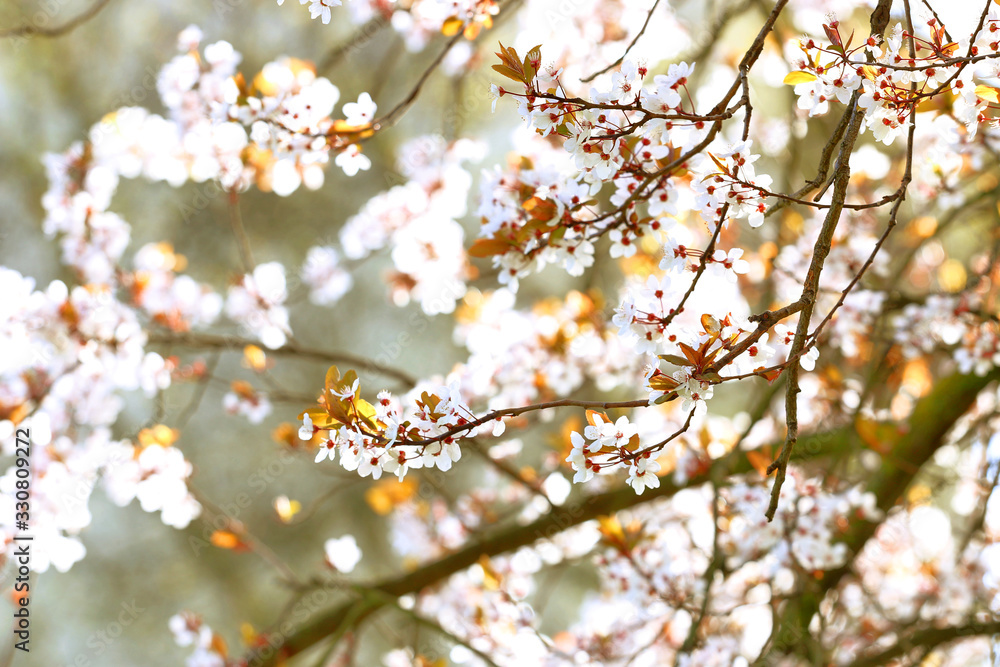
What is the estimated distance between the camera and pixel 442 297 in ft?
6.91

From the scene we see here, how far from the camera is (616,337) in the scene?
88.0 inches

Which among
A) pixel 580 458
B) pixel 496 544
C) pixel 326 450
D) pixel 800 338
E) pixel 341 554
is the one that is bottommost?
pixel 341 554

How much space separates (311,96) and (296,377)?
5.05 m

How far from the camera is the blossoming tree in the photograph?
921mm

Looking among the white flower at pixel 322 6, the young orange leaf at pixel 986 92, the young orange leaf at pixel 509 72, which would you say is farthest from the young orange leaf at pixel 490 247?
the young orange leaf at pixel 986 92

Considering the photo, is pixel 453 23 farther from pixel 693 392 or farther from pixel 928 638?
pixel 928 638

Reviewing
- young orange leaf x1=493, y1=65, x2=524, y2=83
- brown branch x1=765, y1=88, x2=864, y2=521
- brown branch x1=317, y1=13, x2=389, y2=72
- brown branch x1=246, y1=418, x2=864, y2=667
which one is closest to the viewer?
brown branch x1=765, y1=88, x2=864, y2=521

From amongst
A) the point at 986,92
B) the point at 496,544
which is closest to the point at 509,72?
the point at 986,92

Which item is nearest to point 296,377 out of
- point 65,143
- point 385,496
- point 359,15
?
point 65,143

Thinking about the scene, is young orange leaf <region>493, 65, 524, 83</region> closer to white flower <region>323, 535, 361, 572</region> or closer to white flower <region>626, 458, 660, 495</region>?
white flower <region>626, 458, 660, 495</region>

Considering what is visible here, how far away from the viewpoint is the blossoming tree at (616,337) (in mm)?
→ 921

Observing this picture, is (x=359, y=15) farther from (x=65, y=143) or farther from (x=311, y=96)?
(x=65, y=143)

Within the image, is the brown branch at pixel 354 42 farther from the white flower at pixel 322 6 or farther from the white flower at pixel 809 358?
the white flower at pixel 809 358

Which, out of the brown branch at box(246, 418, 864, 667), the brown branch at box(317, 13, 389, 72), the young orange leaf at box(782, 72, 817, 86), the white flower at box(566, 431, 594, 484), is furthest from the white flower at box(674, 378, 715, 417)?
the brown branch at box(317, 13, 389, 72)
